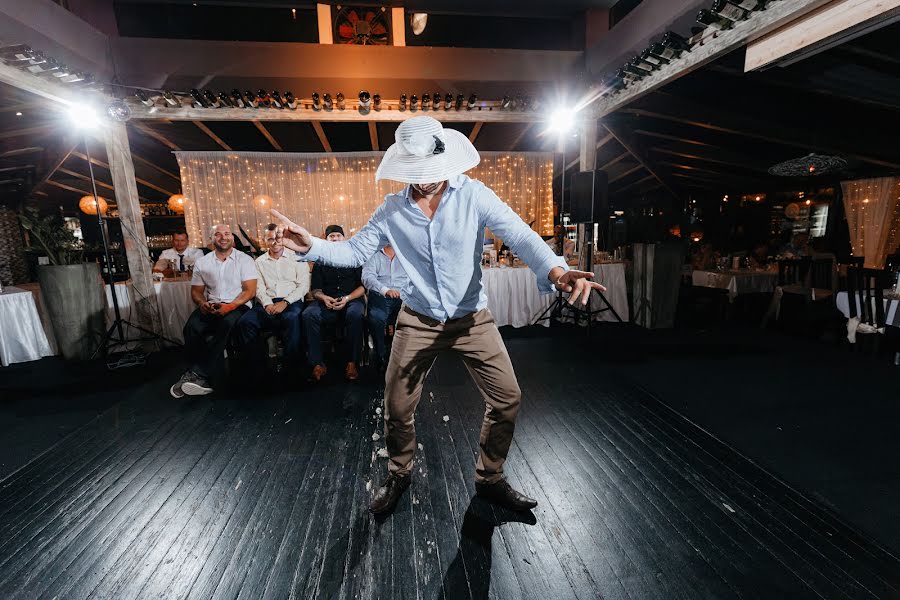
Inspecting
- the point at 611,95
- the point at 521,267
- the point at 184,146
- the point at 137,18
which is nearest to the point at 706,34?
the point at 611,95

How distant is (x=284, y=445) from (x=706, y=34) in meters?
4.87

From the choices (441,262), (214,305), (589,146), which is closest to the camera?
(441,262)

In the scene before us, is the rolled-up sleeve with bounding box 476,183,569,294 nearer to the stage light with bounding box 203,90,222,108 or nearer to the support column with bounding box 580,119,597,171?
the support column with bounding box 580,119,597,171

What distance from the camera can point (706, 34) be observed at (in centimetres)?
330

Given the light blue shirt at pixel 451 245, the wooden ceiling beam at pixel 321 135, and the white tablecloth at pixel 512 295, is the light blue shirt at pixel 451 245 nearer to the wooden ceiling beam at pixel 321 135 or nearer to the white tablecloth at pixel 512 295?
the white tablecloth at pixel 512 295

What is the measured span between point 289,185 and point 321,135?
1658mm

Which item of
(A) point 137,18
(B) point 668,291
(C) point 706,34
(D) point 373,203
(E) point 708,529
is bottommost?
(E) point 708,529

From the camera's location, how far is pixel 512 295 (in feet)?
17.9

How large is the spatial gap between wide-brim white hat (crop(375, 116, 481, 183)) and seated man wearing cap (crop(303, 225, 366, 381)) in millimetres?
2344

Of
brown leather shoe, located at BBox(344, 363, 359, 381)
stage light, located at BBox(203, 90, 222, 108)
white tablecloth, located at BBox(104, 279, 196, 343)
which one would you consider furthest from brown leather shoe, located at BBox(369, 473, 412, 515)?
stage light, located at BBox(203, 90, 222, 108)

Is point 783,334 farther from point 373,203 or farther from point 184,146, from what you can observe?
point 184,146

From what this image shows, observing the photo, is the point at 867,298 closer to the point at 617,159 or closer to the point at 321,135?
the point at 617,159

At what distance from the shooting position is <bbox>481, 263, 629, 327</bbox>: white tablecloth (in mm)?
5363

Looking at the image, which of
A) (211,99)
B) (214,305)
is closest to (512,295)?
(214,305)
